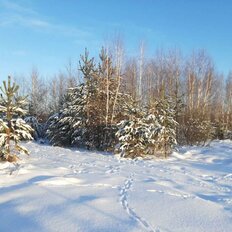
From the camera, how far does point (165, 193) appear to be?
6.89 m

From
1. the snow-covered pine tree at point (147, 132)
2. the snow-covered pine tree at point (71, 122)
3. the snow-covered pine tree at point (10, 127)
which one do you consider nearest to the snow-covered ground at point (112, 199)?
the snow-covered pine tree at point (10, 127)

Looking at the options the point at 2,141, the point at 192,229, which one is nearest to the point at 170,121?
the point at 2,141

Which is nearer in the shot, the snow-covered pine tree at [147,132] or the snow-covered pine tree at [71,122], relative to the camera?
the snow-covered pine tree at [147,132]

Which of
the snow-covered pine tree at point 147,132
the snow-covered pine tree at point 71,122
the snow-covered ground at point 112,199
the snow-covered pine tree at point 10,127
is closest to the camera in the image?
the snow-covered ground at point 112,199

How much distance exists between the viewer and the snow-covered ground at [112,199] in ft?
16.1

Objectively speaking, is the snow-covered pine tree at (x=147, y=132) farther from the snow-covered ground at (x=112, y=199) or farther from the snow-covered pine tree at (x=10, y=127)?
the snow-covered pine tree at (x=10, y=127)

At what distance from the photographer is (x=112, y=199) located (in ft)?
20.6

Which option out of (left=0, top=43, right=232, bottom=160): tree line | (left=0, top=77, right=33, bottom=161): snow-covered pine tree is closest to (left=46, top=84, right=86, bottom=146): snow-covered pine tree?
(left=0, top=43, right=232, bottom=160): tree line

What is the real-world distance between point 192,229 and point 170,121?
390 inches

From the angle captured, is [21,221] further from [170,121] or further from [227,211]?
[170,121]

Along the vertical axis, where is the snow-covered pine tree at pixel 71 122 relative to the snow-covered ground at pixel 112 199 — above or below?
above

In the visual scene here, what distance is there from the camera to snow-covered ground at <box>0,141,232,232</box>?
16.1 ft

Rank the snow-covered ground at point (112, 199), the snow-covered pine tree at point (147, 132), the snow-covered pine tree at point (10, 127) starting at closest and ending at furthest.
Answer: the snow-covered ground at point (112, 199) < the snow-covered pine tree at point (10, 127) < the snow-covered pine tree at point (147, 132)

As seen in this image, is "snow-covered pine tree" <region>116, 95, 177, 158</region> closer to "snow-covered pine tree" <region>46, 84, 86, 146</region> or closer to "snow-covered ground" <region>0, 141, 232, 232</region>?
"snow-covered ground" <region>0, 141, 232, 232</region>
